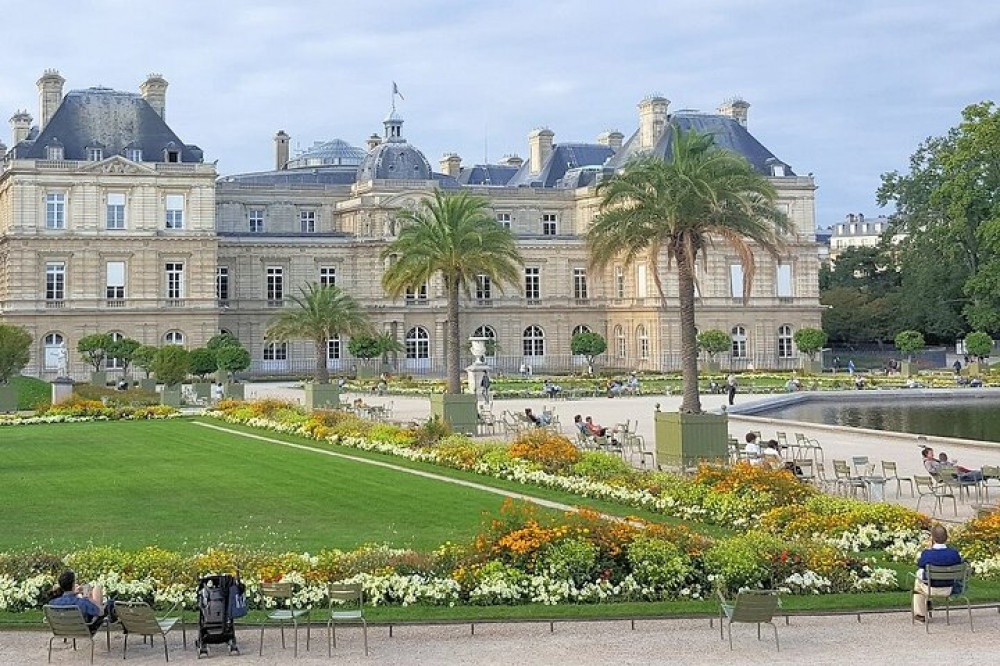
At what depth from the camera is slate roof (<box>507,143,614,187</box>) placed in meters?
89.0

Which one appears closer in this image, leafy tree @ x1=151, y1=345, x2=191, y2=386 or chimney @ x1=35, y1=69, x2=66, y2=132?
leafy tree @ x1=151, y1=345, x2=191, y2=386

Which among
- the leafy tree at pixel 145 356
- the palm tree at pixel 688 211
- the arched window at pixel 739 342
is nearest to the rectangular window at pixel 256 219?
the leafy tree at pixel 145 356

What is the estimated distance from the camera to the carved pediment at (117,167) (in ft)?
219

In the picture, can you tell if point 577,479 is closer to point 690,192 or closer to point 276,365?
point 690,192

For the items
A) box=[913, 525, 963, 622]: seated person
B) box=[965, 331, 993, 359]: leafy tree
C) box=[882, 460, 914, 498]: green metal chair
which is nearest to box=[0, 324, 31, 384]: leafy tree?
box=[882, 460, 914, 498]: green metal chair

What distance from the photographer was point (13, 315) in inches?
2579

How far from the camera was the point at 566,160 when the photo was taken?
8969cm

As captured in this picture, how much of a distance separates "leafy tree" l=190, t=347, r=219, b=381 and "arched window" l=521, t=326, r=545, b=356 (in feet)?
82.8

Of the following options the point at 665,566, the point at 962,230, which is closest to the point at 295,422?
→ the point at 665,566

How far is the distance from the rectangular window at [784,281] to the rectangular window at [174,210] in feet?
120

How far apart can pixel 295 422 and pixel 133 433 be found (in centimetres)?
473

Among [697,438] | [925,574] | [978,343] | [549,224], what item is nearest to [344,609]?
[925,574]

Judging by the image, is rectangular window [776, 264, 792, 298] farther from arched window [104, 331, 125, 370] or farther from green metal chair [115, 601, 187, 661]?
green metal chair [115, 601, 187, 661]

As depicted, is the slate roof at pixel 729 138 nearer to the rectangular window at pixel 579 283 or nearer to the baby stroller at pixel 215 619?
the rectangular window at pixel 579 283
